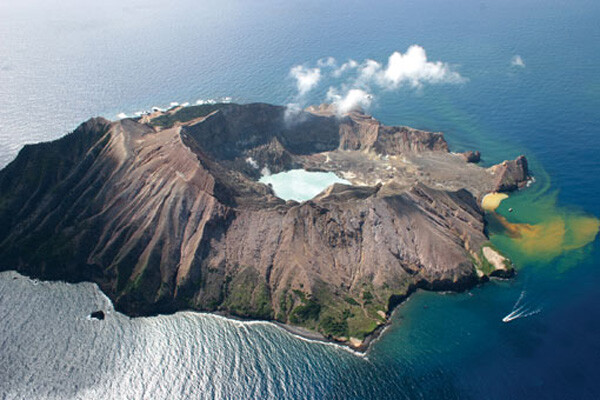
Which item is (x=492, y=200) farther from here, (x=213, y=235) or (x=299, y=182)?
(x=213, y=235)

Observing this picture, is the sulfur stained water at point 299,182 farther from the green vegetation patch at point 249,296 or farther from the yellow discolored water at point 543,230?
the yellow discolored water at point 543,230

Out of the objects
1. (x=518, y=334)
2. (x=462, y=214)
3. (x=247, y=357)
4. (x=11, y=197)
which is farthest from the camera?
(x=462, y=214)

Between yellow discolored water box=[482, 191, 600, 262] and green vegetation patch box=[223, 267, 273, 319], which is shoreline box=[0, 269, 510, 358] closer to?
green vegetation patch box=[223, 267, 273, 319]

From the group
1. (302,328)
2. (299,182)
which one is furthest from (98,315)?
(299,182)

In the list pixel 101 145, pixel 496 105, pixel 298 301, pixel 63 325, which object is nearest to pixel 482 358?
pixel 298 301

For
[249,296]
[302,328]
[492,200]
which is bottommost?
[302,328]

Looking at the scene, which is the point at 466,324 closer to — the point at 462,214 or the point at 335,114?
the point at 462,214
